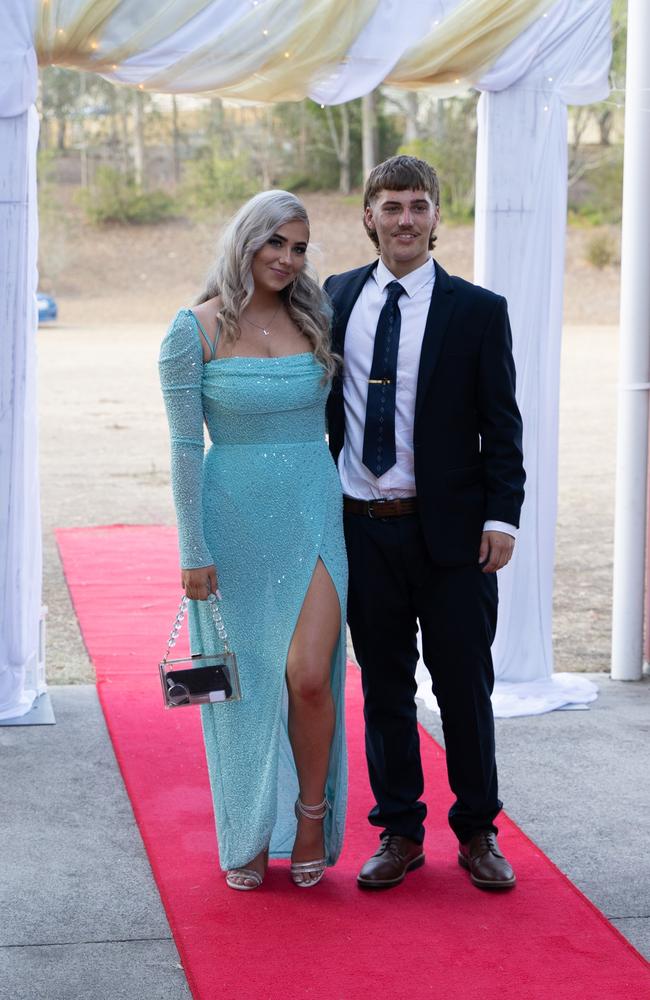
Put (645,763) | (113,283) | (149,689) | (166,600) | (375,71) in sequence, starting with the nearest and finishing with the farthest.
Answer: (645,763)
(375,71)
(149,689)
(166,600)
(113,283)

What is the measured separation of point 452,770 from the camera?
3758 millimetres

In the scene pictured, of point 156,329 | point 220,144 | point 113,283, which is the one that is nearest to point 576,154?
point 220,144

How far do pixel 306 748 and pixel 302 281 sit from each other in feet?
4.10

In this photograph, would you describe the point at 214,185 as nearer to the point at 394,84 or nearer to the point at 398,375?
the point at 394,84

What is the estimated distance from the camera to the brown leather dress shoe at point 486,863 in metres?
3.65

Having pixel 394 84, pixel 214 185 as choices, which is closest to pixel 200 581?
pixel 394 84

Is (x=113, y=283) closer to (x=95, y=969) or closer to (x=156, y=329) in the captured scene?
(x=156, y=329)

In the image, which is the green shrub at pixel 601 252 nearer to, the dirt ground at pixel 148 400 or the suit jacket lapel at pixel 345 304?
the dirt ground at pixel 148 400

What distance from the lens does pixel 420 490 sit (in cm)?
353

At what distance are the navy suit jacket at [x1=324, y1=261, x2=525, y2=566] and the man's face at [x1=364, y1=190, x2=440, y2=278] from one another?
0.12 metres

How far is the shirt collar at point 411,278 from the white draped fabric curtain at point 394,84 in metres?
1.84

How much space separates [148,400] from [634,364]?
1253cm

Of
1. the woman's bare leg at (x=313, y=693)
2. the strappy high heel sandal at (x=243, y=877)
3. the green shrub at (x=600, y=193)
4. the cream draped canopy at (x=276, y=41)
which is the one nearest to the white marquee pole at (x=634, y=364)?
the cream draped canopy at (x=276, y=41)

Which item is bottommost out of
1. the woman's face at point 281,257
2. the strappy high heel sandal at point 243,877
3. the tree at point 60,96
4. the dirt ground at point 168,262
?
the strappy high heel sandal at point 243,877
